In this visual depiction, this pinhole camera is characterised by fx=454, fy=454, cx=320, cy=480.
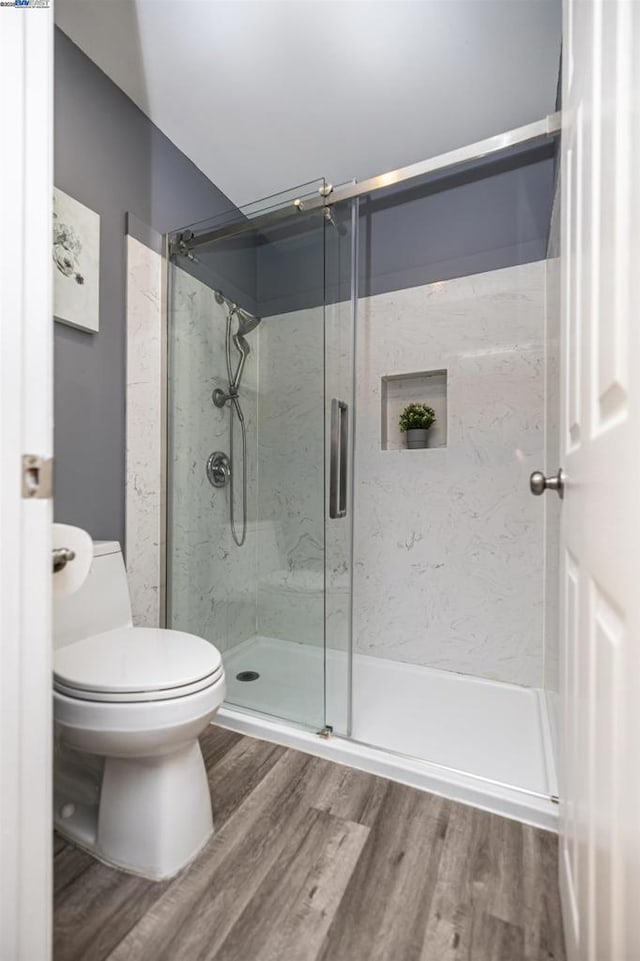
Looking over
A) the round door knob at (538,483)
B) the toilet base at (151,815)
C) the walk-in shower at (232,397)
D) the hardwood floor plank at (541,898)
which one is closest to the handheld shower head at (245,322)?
the walk-in shower at (232,397)

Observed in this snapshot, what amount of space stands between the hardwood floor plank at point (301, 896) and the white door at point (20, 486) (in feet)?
1.50

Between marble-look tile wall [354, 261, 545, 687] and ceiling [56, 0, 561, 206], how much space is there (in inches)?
24.1

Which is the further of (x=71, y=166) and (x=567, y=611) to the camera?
(x=71, y=166)

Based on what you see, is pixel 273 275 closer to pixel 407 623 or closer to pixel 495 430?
pixel 495 430

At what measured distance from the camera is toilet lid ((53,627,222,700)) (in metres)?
1.07

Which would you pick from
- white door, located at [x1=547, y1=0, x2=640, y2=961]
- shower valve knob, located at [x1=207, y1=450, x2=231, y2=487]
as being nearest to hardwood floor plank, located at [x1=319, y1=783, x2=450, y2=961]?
white door, located at [x1=547, y1=0, x2=640, y2=961]

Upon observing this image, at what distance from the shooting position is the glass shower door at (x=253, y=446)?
1.91m

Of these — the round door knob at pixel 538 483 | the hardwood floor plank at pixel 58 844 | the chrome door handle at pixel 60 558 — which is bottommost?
the hardwood floor plank at pixel 58 844

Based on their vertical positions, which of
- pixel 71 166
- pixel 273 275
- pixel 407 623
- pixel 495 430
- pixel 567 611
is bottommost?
pixel 407 623

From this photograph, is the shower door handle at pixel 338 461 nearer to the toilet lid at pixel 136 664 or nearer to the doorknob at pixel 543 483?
the toilet lid at pixel 136 664

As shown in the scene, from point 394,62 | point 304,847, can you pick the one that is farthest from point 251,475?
point 394,62

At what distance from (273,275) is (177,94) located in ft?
2.35

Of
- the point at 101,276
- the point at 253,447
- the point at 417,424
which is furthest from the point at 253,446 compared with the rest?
the point at 101,276

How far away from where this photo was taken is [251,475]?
2.16 metres
